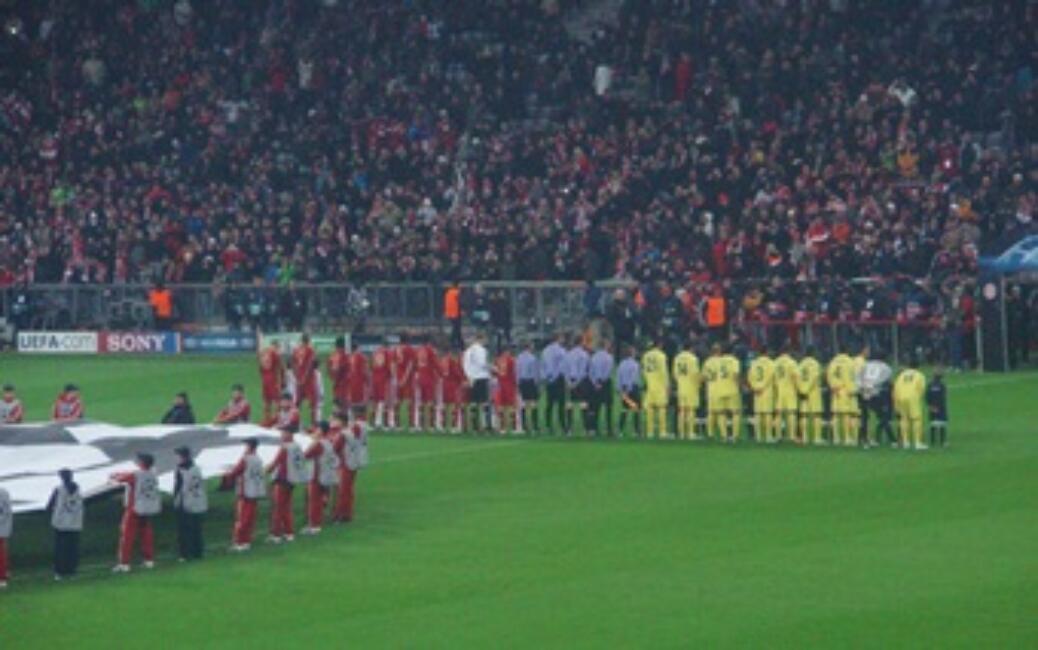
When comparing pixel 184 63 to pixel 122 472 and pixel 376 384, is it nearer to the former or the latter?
pixel 376 384

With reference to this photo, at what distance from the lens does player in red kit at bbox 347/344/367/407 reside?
45.1 m

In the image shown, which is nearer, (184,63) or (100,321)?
(100,321)

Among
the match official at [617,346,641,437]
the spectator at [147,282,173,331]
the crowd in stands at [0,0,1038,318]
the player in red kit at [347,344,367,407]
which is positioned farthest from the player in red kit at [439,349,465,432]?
the spectator at [147,282,173,331]

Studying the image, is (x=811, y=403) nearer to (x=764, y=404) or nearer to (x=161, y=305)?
(x=764, y=404)

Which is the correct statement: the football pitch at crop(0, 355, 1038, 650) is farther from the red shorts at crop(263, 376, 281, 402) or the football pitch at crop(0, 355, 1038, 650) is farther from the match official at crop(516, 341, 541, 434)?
the red shorts at crop(263, 376, 281, 402)

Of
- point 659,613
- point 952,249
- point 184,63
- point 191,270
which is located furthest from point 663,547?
point 184,63

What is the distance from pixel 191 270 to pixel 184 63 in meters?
9.00

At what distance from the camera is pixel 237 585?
30.3 metres

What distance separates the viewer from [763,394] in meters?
41.7

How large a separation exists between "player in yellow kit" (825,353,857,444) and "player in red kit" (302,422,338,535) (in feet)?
31.8

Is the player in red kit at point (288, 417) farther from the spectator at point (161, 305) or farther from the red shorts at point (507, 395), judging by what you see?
the spectator at point (161, 305)

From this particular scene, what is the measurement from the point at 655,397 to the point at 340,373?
5.69 metres

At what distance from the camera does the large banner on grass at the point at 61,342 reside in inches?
2438

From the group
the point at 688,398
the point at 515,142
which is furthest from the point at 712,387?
the point at 515,142
